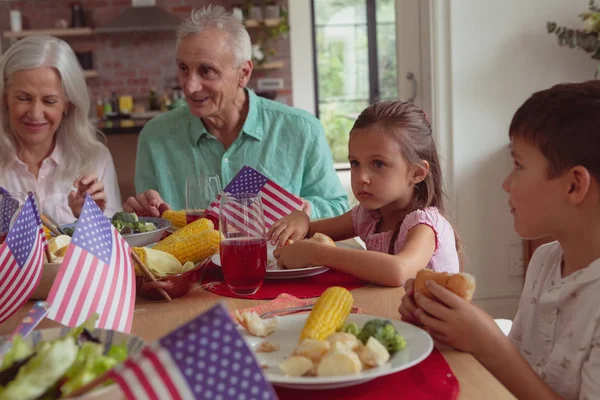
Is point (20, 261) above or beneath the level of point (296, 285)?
above

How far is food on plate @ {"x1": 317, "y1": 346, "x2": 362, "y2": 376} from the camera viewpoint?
0.80m

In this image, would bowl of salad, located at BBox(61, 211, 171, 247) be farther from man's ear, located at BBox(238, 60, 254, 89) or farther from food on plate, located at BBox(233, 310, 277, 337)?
man's ear, located at BBox(238, 60, 254, 89)

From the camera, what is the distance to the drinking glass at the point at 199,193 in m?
1.70

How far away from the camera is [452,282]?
1.00 metres

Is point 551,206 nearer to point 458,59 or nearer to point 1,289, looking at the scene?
point 1,289

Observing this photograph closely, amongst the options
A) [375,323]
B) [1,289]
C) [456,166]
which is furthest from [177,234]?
[456,166]

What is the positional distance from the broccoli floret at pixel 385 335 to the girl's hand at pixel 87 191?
1.36 metres

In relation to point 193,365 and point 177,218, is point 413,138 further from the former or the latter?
point 193,365

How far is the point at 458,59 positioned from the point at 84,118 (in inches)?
69.6

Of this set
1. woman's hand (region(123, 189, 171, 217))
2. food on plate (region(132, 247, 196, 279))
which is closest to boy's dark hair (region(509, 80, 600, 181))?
food on plate (region(132, 247, 196, 279))

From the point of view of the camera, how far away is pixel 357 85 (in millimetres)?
7141

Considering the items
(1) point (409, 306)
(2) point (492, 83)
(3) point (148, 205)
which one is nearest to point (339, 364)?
(1) point (409, 306)

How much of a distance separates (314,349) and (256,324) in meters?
0.17

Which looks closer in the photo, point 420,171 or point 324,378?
point 324,378
